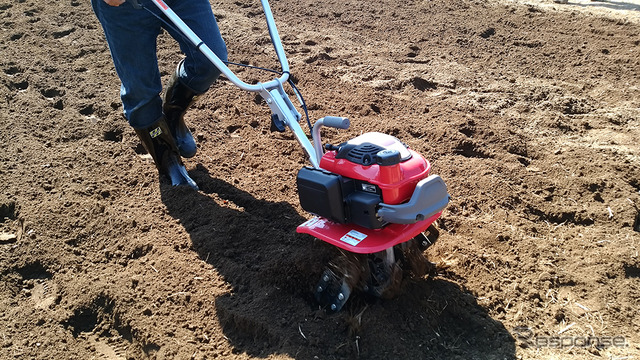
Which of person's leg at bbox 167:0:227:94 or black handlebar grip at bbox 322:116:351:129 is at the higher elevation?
person's leg at bbox 167:0:227:94

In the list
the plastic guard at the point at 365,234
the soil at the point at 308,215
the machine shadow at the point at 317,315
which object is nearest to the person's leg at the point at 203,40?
the soil at the point at 308,215

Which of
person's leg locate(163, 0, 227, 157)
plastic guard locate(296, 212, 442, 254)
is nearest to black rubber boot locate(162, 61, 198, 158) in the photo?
person's leg locate(163, 0, 227, 157)

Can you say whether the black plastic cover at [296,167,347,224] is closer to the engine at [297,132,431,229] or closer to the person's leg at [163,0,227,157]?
the engine at [297,132,431,229]

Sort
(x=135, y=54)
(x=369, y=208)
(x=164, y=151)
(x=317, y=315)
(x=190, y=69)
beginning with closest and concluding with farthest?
(x=369, y=208), (x=317, y=315), (x=135, y=54), (x=190, y=69), (x=164, y=151)

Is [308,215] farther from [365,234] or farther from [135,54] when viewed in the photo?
[135,54]

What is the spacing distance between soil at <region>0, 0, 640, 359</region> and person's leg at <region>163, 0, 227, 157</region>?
0.32 m

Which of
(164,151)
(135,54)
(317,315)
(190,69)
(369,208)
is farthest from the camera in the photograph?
(164,151)

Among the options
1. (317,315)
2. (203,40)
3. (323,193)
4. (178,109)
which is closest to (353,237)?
(323,193)

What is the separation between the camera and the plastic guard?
91.0 inches

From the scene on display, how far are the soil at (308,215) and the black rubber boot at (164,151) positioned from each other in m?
0.11

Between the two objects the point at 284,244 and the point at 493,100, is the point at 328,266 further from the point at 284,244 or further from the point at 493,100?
the point at 493,100

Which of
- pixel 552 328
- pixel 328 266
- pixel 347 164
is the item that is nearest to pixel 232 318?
pixel 328 266

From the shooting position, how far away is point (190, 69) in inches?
134

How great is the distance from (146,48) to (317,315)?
1750 mm
